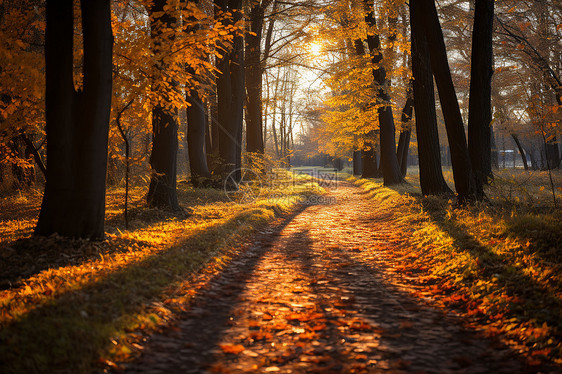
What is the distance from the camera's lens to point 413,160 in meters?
79.3

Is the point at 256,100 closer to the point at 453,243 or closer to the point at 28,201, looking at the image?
the point at 28,201

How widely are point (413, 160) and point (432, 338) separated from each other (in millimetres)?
80062

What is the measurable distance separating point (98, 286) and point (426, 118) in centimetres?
931

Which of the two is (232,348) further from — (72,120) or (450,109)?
(450,109)

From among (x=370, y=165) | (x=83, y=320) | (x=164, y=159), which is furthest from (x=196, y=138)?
(x=370, y=165)

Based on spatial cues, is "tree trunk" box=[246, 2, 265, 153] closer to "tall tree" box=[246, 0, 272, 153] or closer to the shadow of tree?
"tall tree" box=[246, 0, 272, 153]

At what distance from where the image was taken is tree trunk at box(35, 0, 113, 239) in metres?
6.21

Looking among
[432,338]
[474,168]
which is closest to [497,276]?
[432,338]

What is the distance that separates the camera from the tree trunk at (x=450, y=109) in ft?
30.2

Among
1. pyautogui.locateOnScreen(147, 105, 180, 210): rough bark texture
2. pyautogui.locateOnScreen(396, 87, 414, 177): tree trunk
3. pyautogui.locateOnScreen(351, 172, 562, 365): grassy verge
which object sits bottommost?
pyautogui.locateOnScreen(351, 172, 562, 365): grassy verge

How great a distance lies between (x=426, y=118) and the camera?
1076 centimetres

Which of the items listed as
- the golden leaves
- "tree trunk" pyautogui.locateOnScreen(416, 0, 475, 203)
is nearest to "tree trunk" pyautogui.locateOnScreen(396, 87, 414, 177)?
"tree trunk" pyautogui.locateOnScreen(416, 0, 475, 203)

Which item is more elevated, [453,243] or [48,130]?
[48,130]

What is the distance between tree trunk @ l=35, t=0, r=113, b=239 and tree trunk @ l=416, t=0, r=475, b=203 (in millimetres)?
7602
